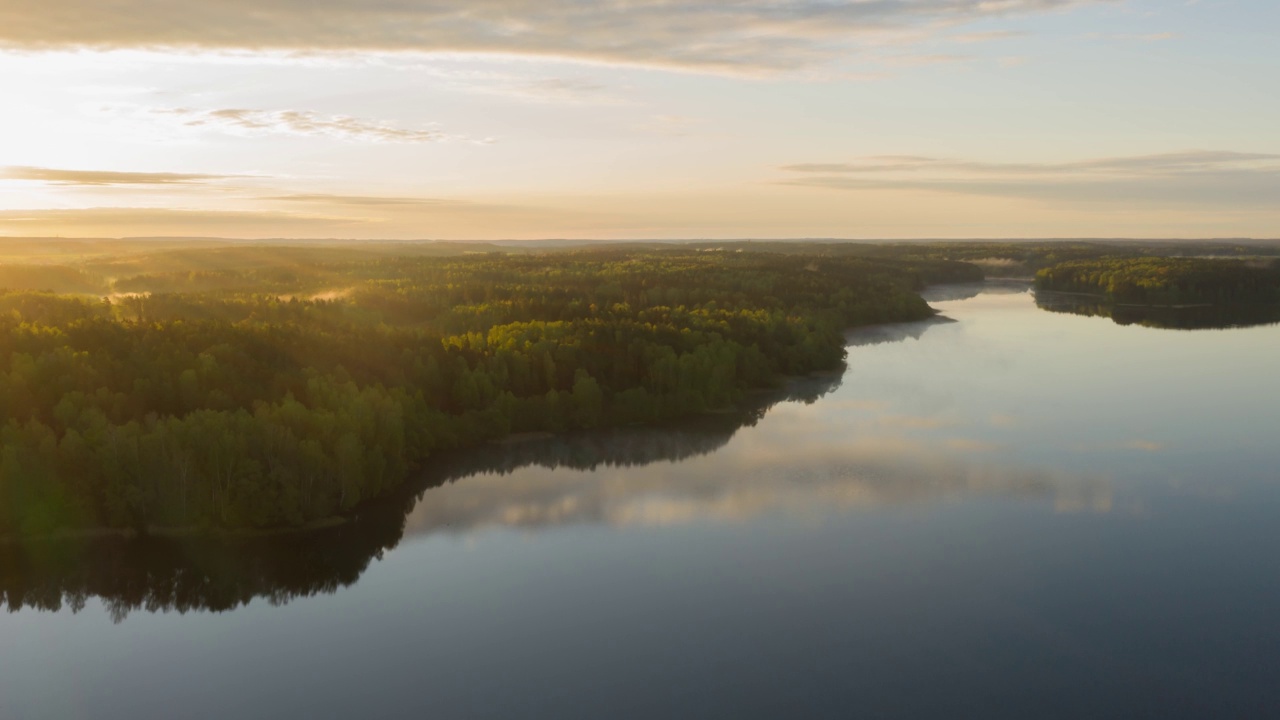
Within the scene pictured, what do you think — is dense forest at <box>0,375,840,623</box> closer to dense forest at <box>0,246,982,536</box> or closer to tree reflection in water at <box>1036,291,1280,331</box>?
dense forest at <box>0,246,982,536</box>

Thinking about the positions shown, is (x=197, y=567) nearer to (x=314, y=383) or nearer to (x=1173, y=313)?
(x=314, y=383)

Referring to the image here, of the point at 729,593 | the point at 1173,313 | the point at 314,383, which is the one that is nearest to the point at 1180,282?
the point at 1173,313

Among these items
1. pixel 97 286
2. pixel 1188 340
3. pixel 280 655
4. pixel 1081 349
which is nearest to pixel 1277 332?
pixel 1188 340

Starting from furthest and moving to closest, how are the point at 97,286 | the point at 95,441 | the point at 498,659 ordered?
the point at 97,286
the point at 95,441
the point at 498,659

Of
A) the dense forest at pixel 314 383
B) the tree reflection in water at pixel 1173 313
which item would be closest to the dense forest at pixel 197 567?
the dense forest at pixel 314 383

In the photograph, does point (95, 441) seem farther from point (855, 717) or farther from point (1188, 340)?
point (1188, 340)
